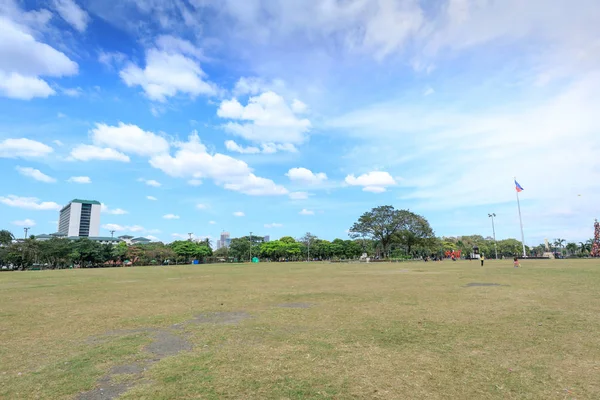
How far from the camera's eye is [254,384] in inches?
193

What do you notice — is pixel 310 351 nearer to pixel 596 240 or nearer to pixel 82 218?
pixel 596 240

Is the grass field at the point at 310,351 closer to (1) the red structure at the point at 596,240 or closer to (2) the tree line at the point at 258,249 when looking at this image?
(2) the tree line at the point at 258,249

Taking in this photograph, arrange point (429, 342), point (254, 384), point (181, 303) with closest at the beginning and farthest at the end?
1. point (254, 384)
2. point (429, 342)
3. point (181, 303)

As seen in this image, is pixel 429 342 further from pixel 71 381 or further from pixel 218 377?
pixel 71 381

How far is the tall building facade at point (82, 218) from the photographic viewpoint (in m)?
182

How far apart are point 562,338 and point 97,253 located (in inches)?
3464

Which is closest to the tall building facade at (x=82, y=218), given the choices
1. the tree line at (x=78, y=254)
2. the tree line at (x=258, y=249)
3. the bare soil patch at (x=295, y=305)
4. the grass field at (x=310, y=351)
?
the tree line at (x=258, y=249)

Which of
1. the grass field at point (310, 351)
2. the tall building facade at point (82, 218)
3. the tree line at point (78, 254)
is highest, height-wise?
the tall building facade at point (82, 218)

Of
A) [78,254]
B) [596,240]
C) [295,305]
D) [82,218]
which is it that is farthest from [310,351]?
[82,218]

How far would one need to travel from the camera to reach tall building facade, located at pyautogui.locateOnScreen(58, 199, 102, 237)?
181750 millimetres

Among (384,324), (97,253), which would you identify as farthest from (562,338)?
(97,253)

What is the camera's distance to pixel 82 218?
18575 cm

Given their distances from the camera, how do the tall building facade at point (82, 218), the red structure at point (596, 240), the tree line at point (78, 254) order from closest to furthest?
the tree line at point (78, 254) < the red structure at point (596, 240) < the tall building facade at point (82, 218)

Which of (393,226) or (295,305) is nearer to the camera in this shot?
(295,305)
